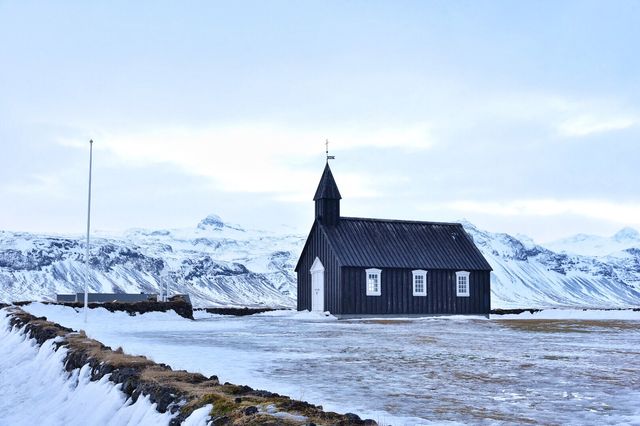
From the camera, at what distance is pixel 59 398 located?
1327cm

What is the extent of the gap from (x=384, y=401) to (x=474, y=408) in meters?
1.33

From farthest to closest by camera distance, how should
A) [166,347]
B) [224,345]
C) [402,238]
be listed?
[402,238] → [224,345] → [166,347]

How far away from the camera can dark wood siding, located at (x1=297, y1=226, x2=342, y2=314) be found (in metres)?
48.5

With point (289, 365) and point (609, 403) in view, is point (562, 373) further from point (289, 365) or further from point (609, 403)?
point (289, 365)

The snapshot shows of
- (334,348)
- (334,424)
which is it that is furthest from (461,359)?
(334,424)

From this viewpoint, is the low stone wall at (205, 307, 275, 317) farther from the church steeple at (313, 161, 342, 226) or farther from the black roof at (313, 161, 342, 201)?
the black roof at (313, 161, 342, 201)

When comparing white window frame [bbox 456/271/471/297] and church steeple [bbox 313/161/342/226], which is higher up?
church steeple [bbox 313/161/342/226]

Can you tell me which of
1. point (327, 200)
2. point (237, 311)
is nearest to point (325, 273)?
point (327, 200)

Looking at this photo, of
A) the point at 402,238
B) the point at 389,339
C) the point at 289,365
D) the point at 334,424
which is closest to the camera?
the point at 334,424

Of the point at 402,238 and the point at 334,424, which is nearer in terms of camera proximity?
the point at 334,424

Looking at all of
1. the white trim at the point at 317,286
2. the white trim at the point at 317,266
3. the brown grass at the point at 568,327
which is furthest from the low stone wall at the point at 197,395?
the white trim at the point at 317,266

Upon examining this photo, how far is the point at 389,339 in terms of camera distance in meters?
24.7

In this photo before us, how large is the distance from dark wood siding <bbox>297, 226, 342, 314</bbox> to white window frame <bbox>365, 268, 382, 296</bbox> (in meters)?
2.07

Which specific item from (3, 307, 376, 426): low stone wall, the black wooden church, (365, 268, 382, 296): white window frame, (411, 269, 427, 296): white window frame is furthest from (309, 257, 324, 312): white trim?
(3, 307, 376, 426): low stone wall
